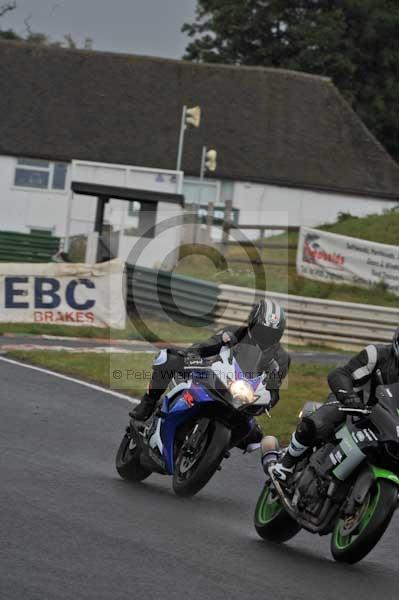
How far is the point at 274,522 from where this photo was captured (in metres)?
8.68

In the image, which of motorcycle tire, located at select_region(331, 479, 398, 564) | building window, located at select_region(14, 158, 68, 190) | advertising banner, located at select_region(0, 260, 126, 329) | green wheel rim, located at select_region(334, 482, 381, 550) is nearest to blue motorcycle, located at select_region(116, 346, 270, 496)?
green wheel rim, located at select_region(334, 482, 381, 550)

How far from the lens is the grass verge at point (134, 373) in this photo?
56.9 feet

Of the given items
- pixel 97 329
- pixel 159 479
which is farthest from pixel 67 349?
pixel 159 479

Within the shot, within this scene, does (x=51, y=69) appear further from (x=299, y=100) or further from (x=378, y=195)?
(x=378, y=195)

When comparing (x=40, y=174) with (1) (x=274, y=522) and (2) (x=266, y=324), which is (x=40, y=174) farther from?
(1) (x=274, y=522)

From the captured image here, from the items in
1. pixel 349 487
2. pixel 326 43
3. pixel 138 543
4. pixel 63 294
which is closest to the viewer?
pixel 138 543

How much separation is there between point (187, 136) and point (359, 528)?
44.4m

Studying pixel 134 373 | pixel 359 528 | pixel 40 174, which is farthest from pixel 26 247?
pixel 359 528

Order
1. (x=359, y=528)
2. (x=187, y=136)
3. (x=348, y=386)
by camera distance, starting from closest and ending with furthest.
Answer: (x=359, y=528) < (x=348, y=386) < (x=187, y=136)

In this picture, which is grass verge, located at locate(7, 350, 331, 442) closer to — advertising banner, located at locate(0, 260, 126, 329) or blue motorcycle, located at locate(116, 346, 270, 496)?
advertising banner, located at locate(0, 260, 126, 329)

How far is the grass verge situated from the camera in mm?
17344

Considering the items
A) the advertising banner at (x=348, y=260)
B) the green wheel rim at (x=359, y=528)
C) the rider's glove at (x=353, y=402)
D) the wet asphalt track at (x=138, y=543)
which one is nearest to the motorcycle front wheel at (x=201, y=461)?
the wet asphalt track at (x=138, y=543)

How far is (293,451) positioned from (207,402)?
1.11 m

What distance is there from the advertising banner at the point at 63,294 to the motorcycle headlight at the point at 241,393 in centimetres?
1538
